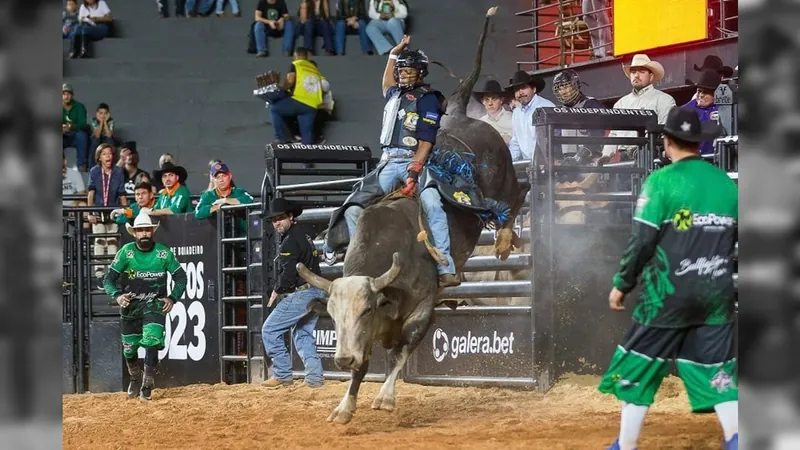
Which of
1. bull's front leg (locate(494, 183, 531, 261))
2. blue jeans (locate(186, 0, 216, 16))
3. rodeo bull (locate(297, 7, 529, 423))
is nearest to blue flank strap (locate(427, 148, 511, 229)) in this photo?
rodeo bull (locate(297, 7, 529, 423))

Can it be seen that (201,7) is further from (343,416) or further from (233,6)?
(343,416)

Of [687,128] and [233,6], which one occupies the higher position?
[233,6]

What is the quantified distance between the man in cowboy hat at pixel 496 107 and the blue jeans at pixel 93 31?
445 inches

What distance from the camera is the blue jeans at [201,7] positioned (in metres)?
21.7

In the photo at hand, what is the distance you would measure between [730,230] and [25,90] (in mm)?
4005

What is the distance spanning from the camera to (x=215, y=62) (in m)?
21.3

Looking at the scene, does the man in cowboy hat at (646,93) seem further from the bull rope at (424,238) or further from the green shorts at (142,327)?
the green shorts at (142,327)

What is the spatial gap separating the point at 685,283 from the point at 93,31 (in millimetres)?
18107

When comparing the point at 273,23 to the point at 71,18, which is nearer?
the point at 273,23

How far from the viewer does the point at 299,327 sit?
1094cm

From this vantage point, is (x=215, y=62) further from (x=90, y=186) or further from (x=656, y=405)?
(x=656, y=405)

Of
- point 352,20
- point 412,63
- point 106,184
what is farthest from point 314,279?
point 352,20

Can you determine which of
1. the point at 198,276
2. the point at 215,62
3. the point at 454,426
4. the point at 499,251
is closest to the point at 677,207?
the point at 454,426


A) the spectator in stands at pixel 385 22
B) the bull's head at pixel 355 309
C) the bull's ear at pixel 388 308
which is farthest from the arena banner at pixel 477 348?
the spectator in stands at pixel 385 22
